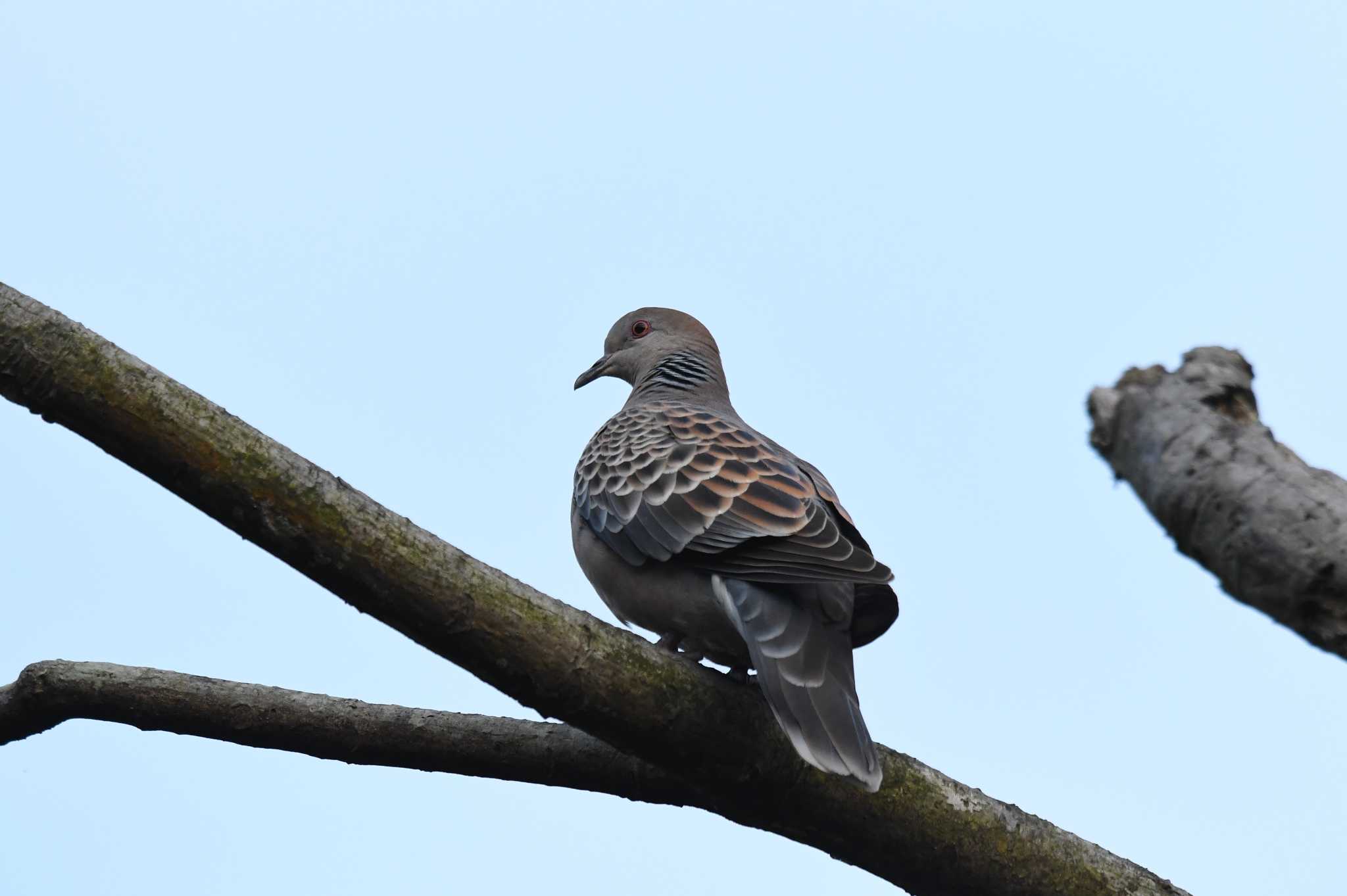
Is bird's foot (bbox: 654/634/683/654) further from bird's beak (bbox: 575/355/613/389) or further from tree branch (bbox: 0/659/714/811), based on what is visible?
bird's beak (bbox: 575/355/613/389)

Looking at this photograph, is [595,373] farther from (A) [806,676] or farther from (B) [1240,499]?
(B) [1240,499]

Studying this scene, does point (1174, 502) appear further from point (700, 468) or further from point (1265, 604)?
point (700, 468)

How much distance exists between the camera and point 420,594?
313 cm

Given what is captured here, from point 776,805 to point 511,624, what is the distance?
0.93 meters

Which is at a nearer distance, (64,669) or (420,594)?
(420,594)

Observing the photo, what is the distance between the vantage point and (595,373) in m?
7.30

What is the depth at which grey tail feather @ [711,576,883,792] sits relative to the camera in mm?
3555

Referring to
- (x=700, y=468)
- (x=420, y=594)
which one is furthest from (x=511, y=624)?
(x=700, y=468)

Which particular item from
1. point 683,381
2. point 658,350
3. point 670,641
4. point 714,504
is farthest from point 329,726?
point 658,350

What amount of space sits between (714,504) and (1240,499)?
8.44 feet

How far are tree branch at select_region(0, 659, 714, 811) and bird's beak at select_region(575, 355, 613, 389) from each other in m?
3.65

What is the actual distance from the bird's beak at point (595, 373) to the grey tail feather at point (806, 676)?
313 cm

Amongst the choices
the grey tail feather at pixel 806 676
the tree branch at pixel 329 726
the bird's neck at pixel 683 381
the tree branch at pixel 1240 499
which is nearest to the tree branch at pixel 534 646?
the grey tail feather at pixel 806 676

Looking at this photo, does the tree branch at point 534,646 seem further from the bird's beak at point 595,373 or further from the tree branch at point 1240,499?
the bird's beak at point 595,373
